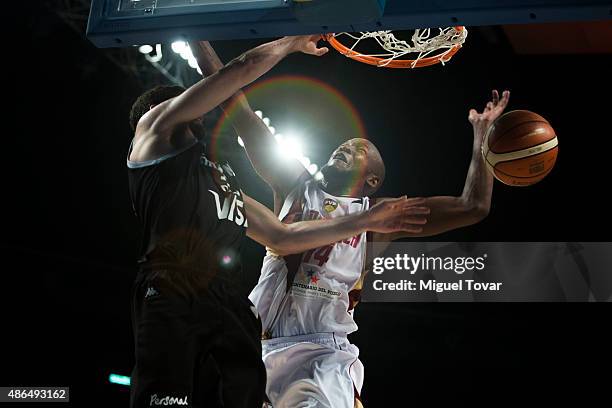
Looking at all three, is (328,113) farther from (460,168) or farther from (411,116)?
(460,168)

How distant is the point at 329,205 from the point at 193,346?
1.81 metres

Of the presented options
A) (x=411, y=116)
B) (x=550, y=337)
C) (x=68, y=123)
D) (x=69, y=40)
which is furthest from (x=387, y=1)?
(x=550, y=337)

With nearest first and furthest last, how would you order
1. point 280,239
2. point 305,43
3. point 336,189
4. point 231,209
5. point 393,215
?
point 231,209 < point 305,43 < point 393,215 < point 280,239 < point 336,189

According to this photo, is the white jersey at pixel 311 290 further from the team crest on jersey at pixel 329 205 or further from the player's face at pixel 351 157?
the player's face at pixel 351 157

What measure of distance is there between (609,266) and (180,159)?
24.3 feet

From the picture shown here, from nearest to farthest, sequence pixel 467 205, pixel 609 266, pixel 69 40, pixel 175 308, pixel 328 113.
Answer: pixel 175 308
pixel 467 205
pixel 69 40
pixel 609 266
pixel 328 113

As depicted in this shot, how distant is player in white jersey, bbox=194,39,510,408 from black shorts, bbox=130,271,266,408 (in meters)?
0.92

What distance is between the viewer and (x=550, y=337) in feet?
33.6

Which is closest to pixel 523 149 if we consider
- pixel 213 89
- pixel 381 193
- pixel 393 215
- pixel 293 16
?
pixel 393 215

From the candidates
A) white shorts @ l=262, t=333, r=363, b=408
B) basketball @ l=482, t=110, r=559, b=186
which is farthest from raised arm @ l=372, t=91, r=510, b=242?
white shorts @ l=262, t=333, r=363, b=408

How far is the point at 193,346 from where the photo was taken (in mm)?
2809

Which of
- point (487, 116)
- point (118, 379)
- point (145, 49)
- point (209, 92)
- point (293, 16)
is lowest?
point (209, 92)

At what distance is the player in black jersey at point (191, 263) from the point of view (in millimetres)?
2773

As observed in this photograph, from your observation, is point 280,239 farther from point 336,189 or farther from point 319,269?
point 336,189
